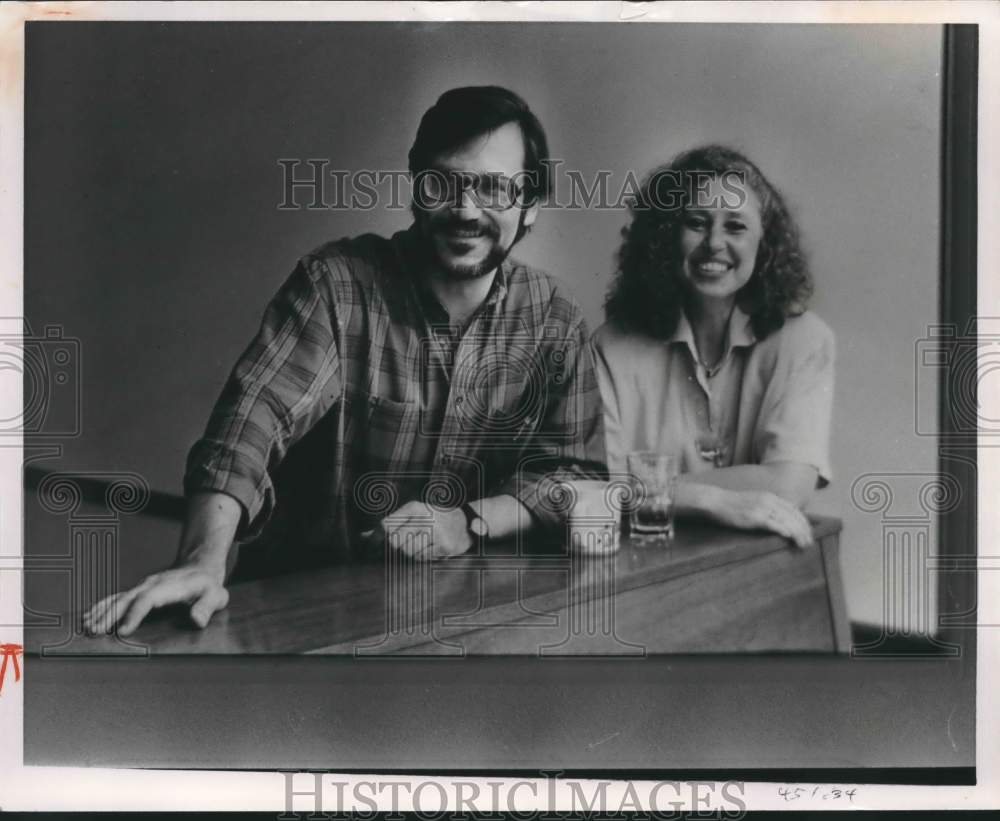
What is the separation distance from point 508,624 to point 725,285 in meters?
0.88

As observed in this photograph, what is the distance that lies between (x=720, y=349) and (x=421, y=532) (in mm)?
772

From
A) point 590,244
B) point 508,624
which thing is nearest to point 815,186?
point 590,244

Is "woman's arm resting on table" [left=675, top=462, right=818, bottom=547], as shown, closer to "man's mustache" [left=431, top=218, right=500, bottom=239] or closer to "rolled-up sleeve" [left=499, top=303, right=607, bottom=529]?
"rolled-up sleeve" [left=499, top=303, right=607, bottom=529]

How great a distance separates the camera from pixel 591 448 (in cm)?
244

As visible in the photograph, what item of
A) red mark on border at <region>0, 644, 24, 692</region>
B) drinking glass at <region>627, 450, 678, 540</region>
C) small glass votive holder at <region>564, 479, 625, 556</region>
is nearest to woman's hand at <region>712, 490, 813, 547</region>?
drinking glass at <region>627, 450, 678, 540</region>

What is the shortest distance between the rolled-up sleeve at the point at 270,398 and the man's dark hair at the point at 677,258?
63cm

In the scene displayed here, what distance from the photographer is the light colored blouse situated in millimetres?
2449

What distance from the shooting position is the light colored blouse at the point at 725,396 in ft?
8.04

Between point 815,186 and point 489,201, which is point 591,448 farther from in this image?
point 815,186

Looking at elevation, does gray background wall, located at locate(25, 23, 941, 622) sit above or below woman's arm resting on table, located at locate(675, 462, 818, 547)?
above

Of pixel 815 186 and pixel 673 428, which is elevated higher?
pixel 815 186

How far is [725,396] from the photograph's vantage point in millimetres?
2461

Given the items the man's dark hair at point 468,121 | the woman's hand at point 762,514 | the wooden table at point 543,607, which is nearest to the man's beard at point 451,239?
the man's dark hair at point 468,121

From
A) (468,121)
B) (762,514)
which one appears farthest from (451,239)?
(762,514)
